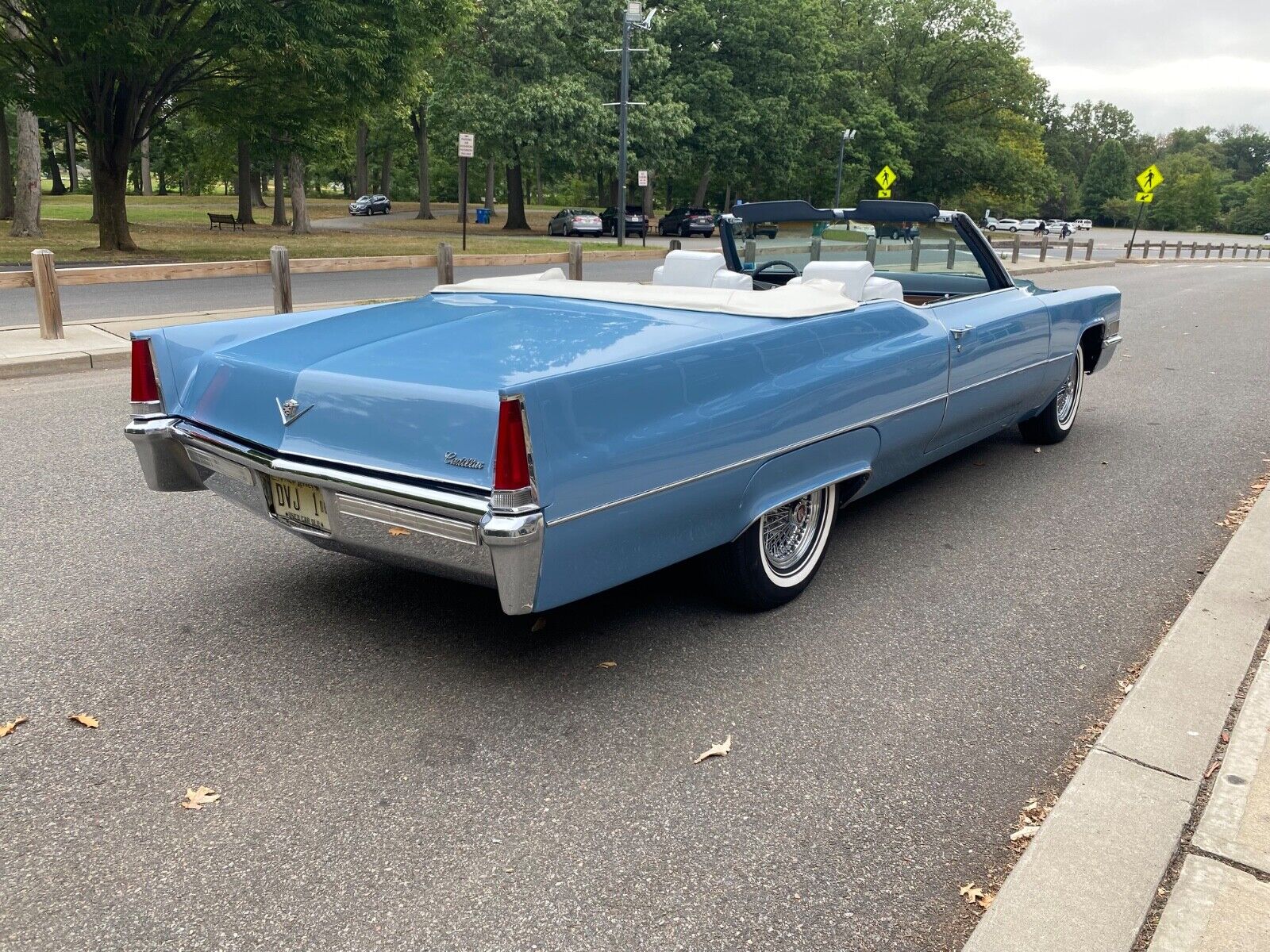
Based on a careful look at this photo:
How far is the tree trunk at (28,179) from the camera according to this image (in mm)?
23766

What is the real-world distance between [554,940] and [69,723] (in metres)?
1.70

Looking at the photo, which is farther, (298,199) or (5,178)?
(298,199)

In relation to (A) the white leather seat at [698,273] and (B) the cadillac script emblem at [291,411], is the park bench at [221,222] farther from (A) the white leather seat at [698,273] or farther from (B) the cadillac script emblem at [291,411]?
(B) the cadillac script emblem at [291,411]

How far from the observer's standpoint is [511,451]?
8.54ft

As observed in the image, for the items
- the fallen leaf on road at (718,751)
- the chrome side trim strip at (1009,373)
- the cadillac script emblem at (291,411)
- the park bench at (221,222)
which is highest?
the park bench at (221,222)

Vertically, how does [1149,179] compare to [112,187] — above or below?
above

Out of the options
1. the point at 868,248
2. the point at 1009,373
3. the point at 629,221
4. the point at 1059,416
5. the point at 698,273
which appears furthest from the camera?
the point at 629,221

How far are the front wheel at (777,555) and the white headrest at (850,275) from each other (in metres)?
0.90

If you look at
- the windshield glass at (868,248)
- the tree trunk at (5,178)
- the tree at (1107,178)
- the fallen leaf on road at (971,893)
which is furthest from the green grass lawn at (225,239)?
the tree at (1107,178)

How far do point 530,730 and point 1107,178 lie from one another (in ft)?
423

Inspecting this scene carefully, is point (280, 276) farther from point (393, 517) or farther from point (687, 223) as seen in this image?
point (687, 223)

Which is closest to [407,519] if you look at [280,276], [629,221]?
[280,276]

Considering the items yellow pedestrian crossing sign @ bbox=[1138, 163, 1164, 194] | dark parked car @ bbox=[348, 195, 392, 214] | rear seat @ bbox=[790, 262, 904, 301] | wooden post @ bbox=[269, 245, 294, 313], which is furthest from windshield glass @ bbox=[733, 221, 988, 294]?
dark parked car @ bbox=[348, 195, 392, 214]

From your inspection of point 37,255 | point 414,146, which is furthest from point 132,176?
point 37,255
